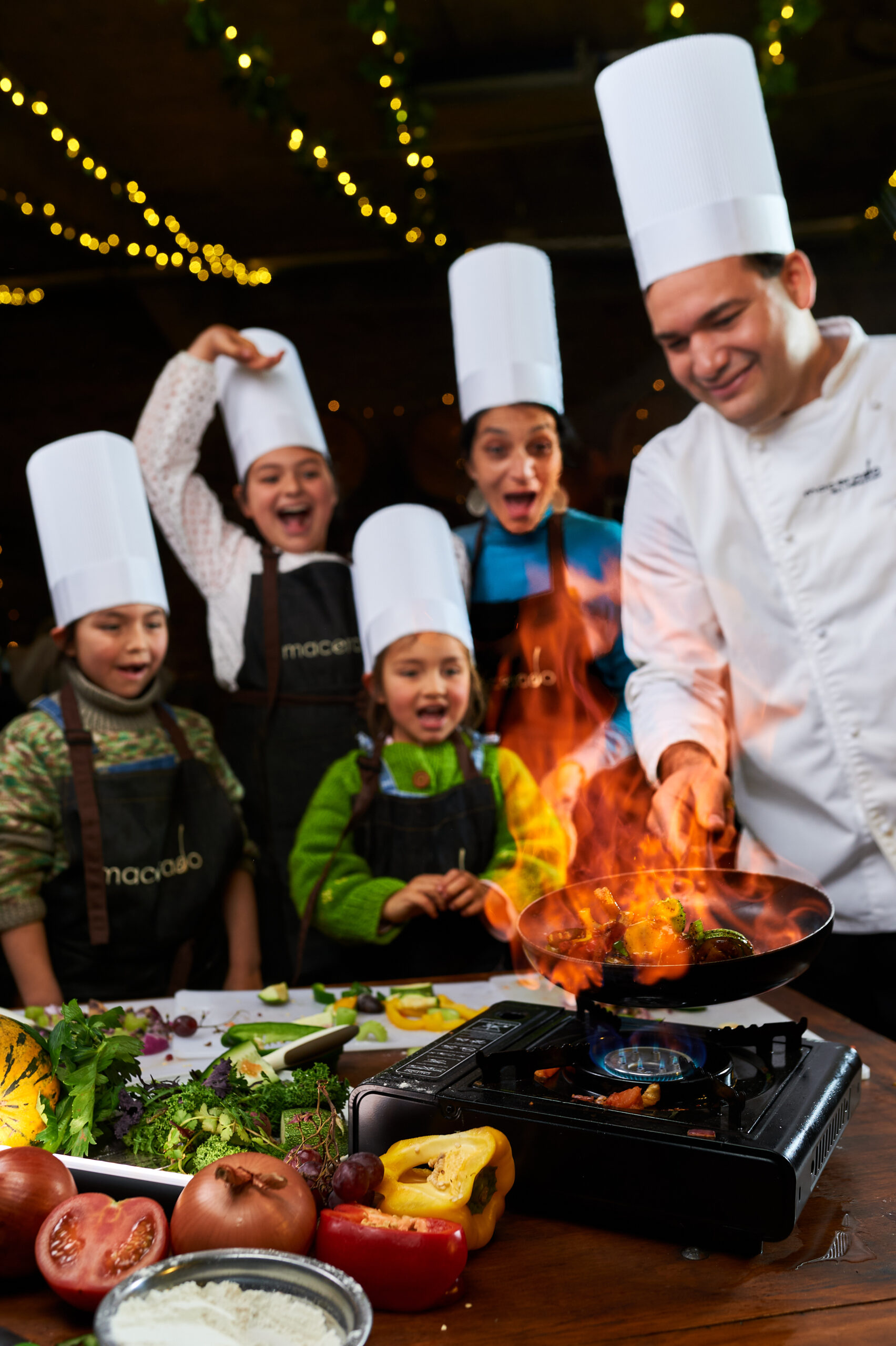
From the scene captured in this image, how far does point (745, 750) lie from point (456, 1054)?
114 cm

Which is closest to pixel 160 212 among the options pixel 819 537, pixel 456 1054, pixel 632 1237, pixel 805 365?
pixel 805 365

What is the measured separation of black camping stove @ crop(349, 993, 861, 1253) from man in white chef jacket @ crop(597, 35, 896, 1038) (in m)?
0.76

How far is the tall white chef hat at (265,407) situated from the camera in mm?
2473

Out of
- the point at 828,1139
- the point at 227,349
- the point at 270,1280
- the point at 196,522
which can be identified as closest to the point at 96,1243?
the point at 270,1280

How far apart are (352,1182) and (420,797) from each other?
1479 mm

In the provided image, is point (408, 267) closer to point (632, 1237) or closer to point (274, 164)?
point (274, 164)

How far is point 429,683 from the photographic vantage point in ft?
7.87

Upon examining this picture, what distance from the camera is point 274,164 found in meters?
2.69

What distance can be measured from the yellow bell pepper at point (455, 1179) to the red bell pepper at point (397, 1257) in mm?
43

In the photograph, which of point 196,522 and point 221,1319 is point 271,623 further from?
point 221,1319

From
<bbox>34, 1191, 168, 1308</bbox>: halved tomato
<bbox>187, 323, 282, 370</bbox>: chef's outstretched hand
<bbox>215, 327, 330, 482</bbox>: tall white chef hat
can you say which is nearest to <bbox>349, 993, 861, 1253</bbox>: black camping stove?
<bbox>34, 1191, 168, 1308</bbox>: halved tomato

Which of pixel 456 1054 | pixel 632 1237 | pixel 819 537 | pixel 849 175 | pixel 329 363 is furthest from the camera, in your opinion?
pixel 329 363

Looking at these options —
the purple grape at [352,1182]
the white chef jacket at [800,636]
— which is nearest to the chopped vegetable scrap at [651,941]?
the purple grape at [352,1182]

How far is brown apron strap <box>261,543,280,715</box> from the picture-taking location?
8.04ft
